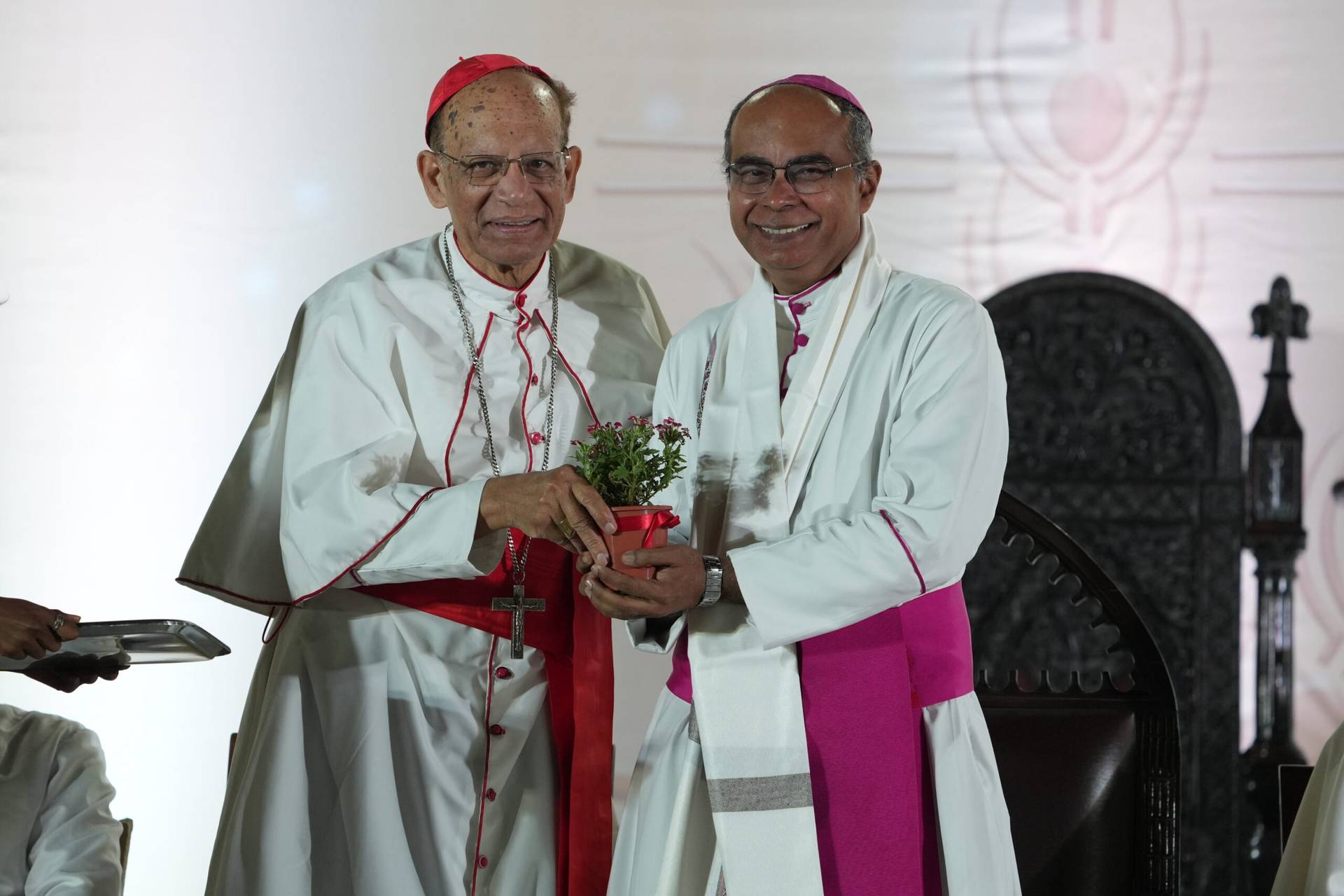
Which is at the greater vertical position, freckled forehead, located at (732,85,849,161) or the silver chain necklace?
freckled forehead, located at (732,85,849,161)

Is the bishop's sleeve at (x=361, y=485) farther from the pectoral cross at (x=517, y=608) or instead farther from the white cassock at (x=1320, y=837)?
the white cassock at (x=1320, y=837)

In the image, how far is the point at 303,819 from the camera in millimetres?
2777

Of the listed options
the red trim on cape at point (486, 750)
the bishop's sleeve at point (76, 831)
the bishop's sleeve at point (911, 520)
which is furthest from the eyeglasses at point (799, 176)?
the bishop's sleeve at point (76, 831)

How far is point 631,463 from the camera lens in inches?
91.6

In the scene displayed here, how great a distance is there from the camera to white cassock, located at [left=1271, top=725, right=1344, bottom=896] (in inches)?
109

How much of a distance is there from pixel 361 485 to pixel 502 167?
705 millimetres

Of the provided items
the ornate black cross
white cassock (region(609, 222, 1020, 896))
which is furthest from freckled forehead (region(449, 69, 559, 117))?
the ornate black cross

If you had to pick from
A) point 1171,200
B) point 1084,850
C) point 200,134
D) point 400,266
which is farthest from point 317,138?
point 1084,850

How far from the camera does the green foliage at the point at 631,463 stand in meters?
2.32

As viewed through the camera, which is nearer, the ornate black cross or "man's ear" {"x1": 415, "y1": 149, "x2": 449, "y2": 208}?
"man's ear" {"x1": 415, "y1": 149, "x2": 449, "y2": 208}

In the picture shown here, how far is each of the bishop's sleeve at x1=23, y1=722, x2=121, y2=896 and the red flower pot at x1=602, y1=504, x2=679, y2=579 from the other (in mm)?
1430

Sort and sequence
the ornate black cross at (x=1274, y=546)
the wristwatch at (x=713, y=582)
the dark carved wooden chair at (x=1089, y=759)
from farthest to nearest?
1. the ornate black cross at (x=1274, y=546)
2. the dark carved wooden chair at (x=1089, y=759)
3. the wristwatch at (x=713, y=582)

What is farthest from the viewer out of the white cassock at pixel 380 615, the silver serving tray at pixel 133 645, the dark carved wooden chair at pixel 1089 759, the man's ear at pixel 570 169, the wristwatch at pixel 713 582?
the dark carved wooden chair at pixel 1089 759

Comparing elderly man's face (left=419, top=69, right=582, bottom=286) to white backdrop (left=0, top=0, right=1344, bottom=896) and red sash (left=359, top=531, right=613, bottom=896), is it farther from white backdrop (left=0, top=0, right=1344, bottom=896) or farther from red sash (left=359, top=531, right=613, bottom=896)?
white backdrop (left=0, top=0, right=1344, bottom=896)
